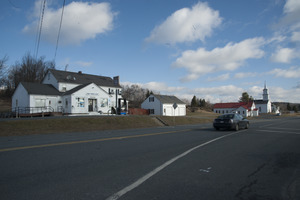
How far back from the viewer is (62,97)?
113 feet

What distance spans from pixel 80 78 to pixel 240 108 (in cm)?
7497

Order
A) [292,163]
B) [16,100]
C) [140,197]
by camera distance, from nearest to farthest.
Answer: [140,197]
[292,163]
[16,100]

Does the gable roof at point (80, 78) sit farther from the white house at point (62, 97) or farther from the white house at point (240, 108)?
the white house at point (240, 108)

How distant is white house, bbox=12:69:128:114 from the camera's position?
31706mm

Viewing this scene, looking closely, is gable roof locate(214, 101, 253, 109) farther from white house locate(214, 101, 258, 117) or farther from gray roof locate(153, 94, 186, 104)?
gray roof locate(153, 94, 186, 104)

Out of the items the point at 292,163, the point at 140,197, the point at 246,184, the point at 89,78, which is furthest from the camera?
the point at 89,78

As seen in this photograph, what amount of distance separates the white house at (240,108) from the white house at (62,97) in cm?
7126

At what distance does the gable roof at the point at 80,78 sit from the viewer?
38.2m

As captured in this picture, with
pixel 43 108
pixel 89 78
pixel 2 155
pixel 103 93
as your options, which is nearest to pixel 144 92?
pixel 89 78

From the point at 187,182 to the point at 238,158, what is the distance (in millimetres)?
3287

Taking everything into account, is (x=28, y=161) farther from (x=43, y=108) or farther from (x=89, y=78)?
(x=89, y=78)

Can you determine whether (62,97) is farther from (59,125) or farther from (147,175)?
(147,175)

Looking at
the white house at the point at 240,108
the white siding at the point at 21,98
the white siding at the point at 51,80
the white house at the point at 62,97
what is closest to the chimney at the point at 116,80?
the white house at the point at 62,97

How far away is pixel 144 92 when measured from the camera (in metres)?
90.8
